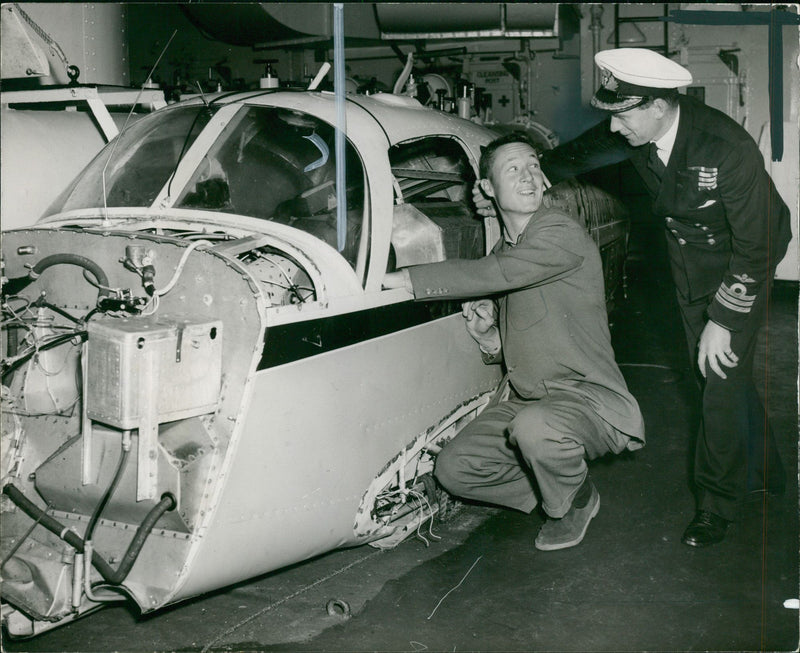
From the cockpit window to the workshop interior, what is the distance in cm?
1

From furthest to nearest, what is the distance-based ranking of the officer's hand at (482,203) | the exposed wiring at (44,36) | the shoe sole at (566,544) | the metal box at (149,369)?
the exposed wiring at (44,36)
the officer's hand at (482,203)
the shoe sole at (566,544)
the metal box at (149,369)

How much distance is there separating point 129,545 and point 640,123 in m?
2.73

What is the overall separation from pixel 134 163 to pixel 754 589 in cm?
322

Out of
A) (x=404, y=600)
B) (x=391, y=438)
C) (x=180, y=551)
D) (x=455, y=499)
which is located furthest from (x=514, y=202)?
(x=180, y=551)

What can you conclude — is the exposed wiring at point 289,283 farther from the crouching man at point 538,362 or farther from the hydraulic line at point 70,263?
the hydraulic line at point 70,263

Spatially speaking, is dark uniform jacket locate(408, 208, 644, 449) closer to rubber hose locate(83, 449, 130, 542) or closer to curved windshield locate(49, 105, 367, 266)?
curved windshield locate(49, 105, 367, 266)

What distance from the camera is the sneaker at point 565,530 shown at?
3.71 m

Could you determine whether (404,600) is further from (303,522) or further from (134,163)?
(134,163)

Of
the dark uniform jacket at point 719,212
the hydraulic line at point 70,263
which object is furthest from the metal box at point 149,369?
the dark uniform jacket at point 719,212

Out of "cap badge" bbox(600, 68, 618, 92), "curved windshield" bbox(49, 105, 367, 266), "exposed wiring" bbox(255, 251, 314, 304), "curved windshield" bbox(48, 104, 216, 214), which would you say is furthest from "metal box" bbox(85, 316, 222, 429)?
"cap badge" bbox(600, 68, 618, 92)

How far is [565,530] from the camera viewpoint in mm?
3742

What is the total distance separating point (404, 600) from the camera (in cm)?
322

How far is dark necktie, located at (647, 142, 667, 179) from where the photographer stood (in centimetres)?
373

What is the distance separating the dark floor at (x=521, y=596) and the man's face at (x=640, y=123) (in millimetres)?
1853
